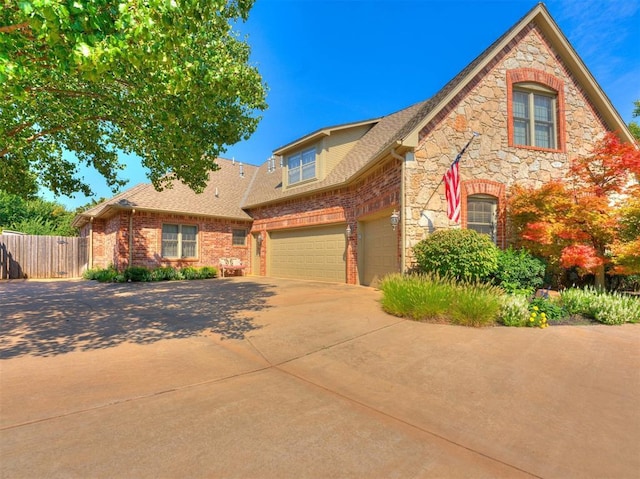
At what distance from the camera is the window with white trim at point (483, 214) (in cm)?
958

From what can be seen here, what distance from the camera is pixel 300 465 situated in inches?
85.6

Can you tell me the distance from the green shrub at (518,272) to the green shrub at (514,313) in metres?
1.89

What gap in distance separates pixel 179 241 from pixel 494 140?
560 inches

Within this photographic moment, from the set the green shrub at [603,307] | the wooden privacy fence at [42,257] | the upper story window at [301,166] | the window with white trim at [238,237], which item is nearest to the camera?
the green shrub at [603,307]

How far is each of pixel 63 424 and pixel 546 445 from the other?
3828 mm

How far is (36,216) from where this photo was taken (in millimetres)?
30609

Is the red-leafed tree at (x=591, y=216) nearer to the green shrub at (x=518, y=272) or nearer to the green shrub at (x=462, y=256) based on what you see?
the green shrub at (x=518, y=272)

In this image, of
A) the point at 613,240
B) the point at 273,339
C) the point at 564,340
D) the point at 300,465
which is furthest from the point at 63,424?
the point at 613,240

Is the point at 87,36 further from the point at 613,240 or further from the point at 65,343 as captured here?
the point at 613,240

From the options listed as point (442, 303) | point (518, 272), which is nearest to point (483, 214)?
point (518, 272)

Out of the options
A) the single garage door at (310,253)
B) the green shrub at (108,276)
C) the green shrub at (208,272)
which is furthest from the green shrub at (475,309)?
the green shrub at (108,276)

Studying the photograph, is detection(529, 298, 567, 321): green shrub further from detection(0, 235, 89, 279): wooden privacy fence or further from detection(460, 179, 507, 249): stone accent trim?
detection(0, 235, 89, 279): wooden privacy fence

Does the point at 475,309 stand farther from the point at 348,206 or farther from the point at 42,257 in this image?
the point at 42,257

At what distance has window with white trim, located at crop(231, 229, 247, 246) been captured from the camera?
17.8 m
